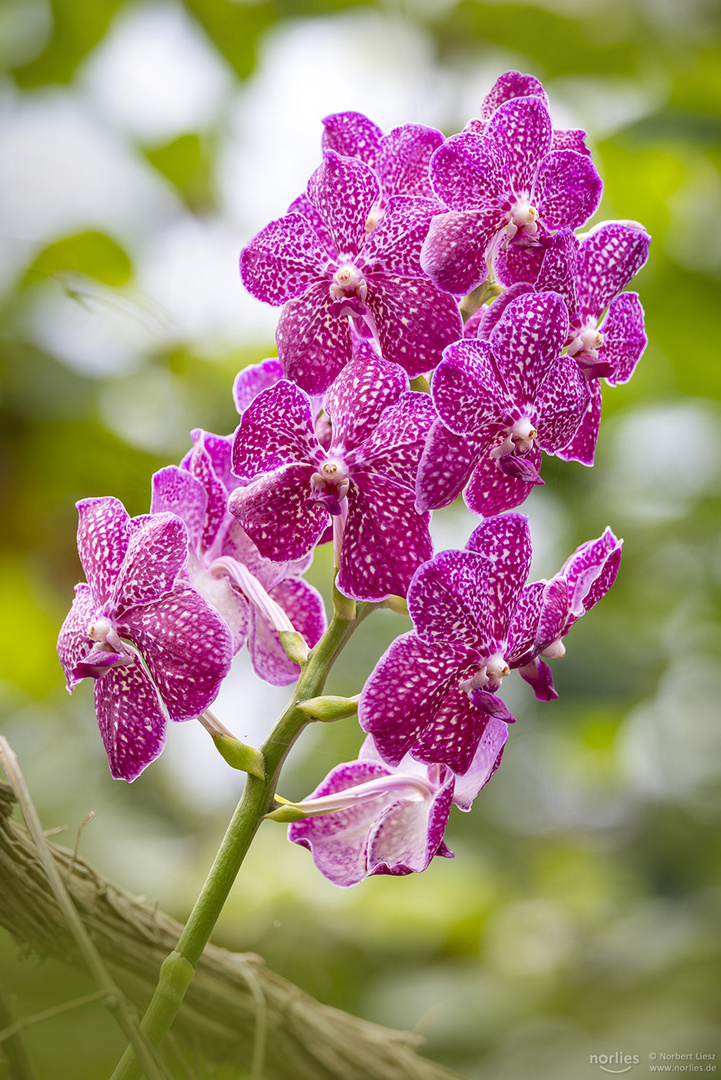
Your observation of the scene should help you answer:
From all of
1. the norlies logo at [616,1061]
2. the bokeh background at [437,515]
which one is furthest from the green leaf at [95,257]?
the norlies logo at [616,1061]

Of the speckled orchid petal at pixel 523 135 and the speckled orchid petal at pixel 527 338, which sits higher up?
the speckled orchid petal at pixel 523 135

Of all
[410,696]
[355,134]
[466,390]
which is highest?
[355,134]

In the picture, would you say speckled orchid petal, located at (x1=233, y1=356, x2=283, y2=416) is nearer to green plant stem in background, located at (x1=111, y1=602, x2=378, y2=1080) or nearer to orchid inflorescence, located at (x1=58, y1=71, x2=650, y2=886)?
orchid inflorescence, located at (x1=58, y1=71, x2=650, y2=886)

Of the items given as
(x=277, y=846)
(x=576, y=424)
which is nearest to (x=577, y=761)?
(x=277, y=846)

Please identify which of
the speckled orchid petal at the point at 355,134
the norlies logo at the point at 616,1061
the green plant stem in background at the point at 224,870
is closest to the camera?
the green plant stem in background at the point at 224,870

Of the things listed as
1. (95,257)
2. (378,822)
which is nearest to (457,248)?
(378,822)

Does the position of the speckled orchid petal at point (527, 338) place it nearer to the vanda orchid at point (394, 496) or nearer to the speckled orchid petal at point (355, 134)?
the vanda orchid at point (394, 496)

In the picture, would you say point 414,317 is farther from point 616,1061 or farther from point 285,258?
point 616,1061
